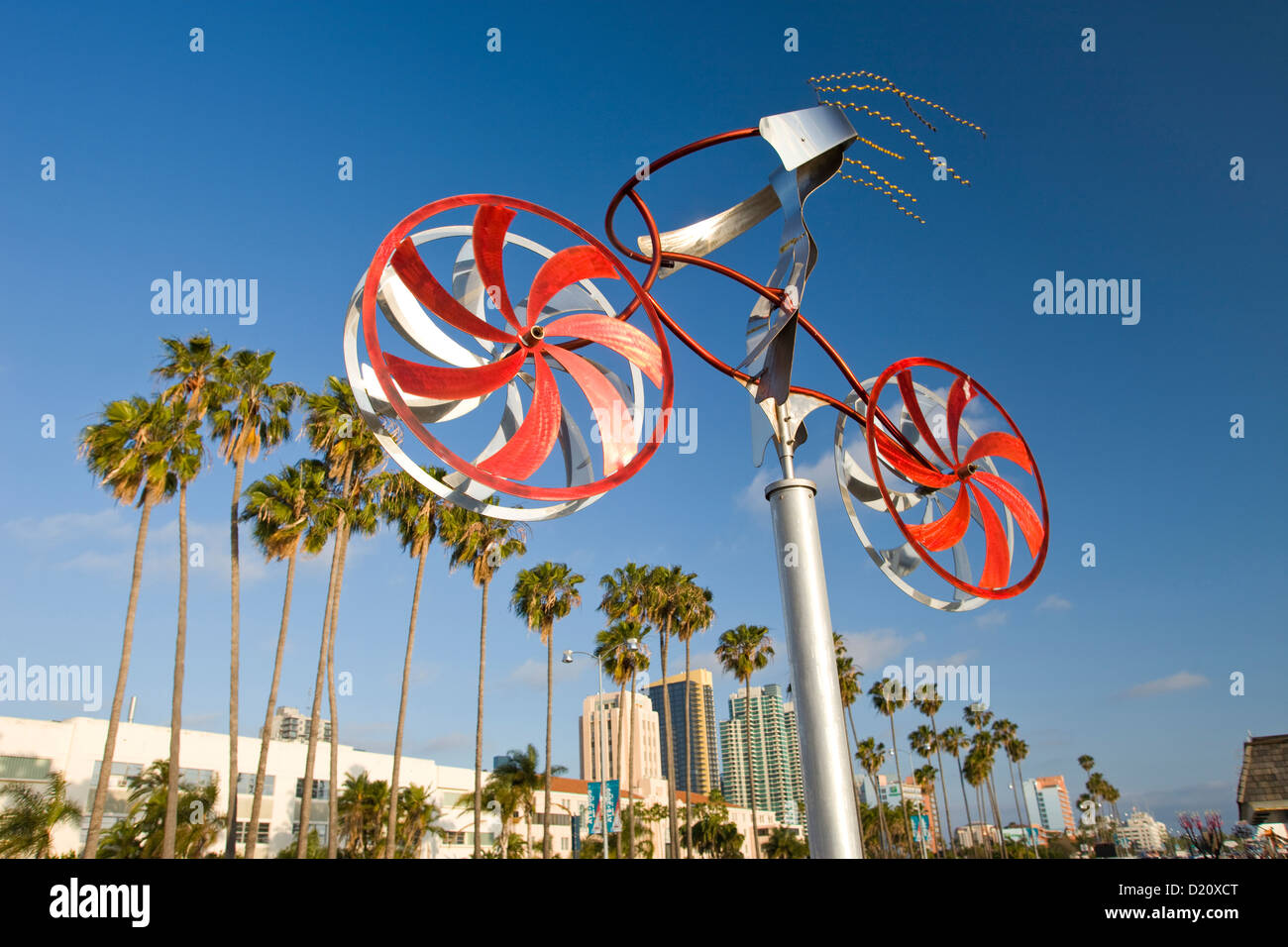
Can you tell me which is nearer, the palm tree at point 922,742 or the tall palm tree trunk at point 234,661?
the tall palm tree trunk at point 234,661

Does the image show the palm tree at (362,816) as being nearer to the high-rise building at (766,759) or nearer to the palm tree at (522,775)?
the palm tree at (522,775)

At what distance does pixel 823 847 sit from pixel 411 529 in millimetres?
25458

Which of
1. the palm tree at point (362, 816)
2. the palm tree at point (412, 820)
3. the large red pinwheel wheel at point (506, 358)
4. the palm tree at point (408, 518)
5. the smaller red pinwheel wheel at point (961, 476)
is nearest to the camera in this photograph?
the large red pinwheel wheel at point (506, 358)

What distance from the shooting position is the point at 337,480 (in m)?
29.2

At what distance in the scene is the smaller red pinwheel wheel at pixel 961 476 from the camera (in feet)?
41.3

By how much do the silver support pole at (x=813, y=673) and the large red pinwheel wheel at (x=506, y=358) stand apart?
96.4 inches

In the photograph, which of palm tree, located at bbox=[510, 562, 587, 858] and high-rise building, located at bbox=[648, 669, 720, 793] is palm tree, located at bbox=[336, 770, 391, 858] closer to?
palm tree, located at bbox=[510, 562, 587, 858]

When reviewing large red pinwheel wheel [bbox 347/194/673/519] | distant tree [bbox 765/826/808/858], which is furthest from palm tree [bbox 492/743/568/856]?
large red pinwheel wheel [bbox 347/194/673/519]

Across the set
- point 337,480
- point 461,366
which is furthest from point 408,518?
point 461,366

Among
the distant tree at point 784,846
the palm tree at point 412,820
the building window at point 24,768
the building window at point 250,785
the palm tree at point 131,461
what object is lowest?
the distant tree at point 784,846

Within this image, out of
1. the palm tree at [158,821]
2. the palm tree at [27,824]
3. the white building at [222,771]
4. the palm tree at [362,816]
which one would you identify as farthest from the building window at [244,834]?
the palm tree at [27,824]

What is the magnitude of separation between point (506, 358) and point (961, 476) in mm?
7931

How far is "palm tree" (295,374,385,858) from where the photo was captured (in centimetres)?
2833
